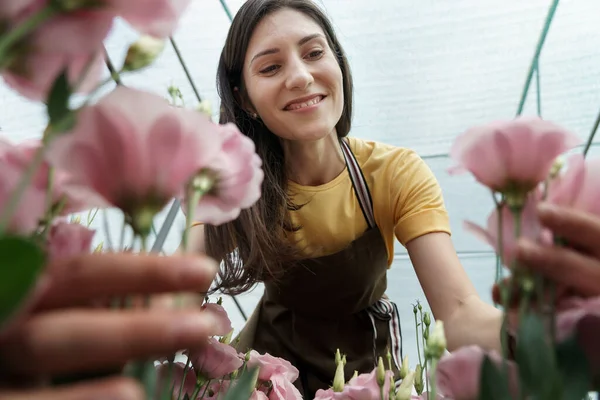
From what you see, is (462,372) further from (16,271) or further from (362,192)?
(362,192)

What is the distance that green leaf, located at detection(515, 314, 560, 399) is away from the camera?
150 millimetres

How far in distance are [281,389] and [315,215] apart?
50cm

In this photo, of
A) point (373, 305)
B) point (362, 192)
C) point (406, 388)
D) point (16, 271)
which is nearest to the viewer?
point (16, 271)

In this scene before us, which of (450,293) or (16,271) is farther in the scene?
(450,293)

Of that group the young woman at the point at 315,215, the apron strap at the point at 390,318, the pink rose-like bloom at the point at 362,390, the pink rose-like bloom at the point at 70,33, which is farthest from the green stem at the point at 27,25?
the apron strap at the point at 390,318

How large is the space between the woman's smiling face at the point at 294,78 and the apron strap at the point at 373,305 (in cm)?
14

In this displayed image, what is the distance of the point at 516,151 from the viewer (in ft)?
0.58

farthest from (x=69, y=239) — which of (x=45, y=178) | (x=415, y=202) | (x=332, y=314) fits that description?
(x=332, y=314)

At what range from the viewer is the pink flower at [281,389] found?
313 mm

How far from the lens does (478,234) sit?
0.62ft

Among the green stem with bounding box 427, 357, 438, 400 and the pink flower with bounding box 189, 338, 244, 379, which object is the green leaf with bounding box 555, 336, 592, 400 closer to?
the green stem with bounding box 427, 357, 438, 400

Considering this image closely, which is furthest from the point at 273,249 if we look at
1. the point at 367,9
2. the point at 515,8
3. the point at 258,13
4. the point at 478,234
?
the point at 515,8

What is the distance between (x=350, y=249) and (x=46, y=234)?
0.66 meters

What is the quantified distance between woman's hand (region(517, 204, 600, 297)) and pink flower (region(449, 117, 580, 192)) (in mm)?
19
